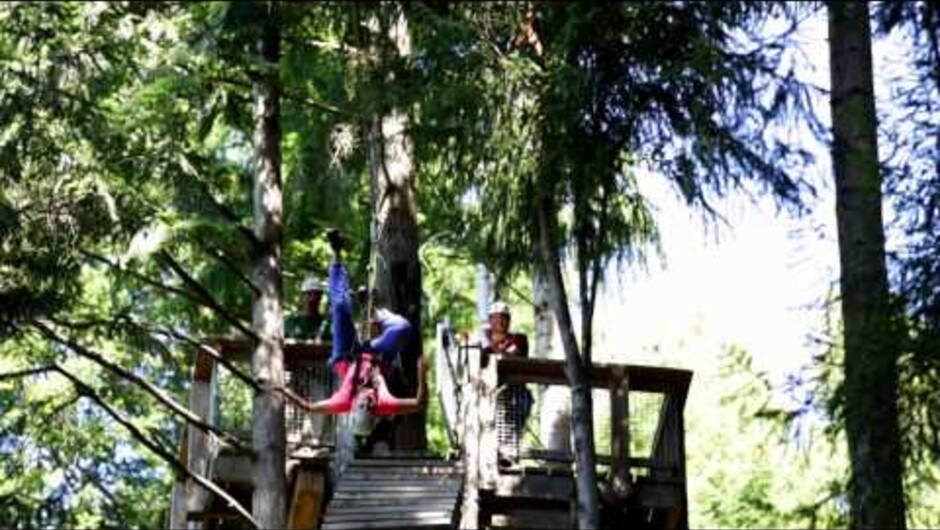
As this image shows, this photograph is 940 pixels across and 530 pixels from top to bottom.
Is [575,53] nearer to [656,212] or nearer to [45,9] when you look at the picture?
[656,212]

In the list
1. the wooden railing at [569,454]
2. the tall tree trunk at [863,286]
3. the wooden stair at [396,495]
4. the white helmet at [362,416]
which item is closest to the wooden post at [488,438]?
the wooden railing at [569,454]

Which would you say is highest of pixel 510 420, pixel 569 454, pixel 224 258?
pixel 224 258

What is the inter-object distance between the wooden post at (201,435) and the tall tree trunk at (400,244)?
64.0 inches

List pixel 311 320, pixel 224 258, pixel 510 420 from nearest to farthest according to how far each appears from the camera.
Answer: pixel 510 420 < pixel 224 258 < pixel 311 320

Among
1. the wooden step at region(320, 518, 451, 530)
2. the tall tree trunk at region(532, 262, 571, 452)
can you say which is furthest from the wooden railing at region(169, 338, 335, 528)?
the tall tree trunk at region(532, 262, 571, 452)

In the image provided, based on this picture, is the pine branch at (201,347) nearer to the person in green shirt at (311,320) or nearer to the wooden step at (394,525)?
the wooden step at (394,525)

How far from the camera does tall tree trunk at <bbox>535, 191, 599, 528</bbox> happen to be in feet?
26.5

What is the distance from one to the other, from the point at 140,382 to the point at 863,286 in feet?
16.0

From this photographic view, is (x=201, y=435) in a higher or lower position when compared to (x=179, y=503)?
higher

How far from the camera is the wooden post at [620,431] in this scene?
1012 centimetres

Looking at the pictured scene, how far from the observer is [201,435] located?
11.0 metres

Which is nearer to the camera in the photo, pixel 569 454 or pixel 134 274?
pixel 134 274

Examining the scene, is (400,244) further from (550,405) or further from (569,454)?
(569,454)

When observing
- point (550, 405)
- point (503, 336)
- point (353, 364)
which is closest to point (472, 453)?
point (353, 364)
